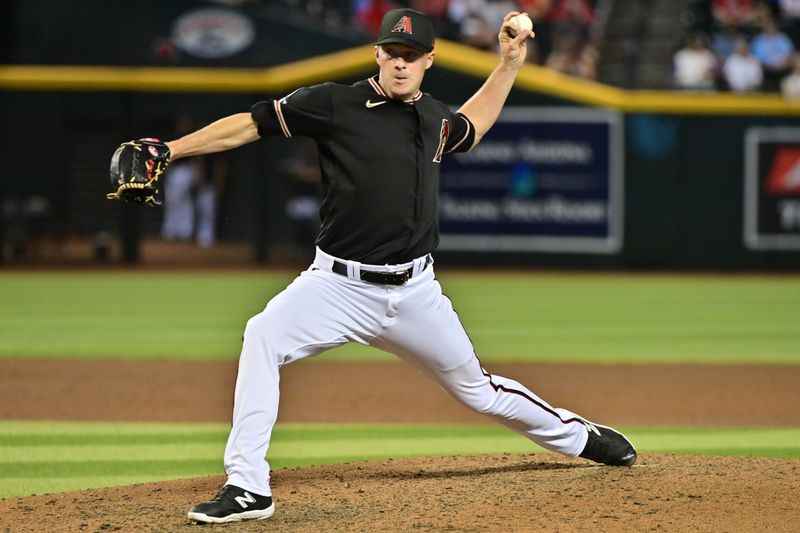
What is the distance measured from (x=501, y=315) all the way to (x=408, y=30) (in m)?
8.00

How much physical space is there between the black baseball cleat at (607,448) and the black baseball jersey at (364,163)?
3.71 ft

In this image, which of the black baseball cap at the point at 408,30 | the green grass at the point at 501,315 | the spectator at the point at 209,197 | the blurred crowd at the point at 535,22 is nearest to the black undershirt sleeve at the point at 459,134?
the black baseball cap at the point at 408,30

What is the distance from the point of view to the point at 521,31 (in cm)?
484

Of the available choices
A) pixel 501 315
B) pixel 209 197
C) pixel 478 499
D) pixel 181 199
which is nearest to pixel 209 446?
pixel 478 499

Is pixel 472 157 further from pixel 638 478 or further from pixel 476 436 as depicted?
pixel 638 478

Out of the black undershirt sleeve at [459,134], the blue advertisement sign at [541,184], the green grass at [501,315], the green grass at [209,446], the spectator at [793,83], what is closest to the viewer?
the black undershirt sleeve at [459,134]

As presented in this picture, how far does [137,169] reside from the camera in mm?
4109

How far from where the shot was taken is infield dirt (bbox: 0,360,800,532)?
13.7ft

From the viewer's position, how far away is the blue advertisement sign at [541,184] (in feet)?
55.8

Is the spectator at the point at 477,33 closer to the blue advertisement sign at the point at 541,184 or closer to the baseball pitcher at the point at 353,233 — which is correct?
the blue advertisement sign at the point at 541,184

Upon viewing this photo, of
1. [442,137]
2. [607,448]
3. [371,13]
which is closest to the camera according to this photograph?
[442,137]

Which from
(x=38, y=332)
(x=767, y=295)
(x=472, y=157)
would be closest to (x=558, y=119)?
(x=472, y=157)

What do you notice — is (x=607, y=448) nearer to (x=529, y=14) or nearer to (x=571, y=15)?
(x=529, y=14)

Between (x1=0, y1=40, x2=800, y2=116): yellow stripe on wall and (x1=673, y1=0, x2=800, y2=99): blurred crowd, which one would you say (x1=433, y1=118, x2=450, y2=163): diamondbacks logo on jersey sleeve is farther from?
(x1=673, y1=0, x2=800, y2=99): blurred crowd
